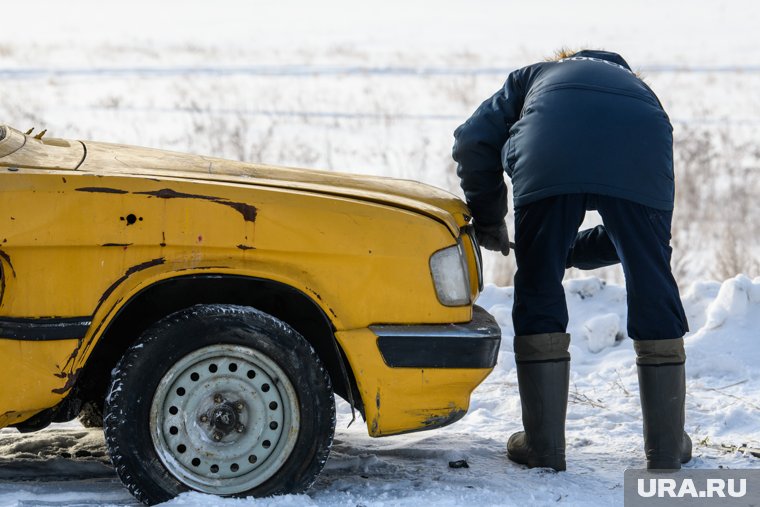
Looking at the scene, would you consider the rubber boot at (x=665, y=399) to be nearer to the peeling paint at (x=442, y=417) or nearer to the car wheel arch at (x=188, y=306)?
the peeling paint at (x=442, y=417)

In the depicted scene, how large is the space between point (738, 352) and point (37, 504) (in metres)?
3.68

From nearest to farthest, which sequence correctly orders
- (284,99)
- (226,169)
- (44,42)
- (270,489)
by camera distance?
(270,489)
(226,169)
(284,99)
(44,42)

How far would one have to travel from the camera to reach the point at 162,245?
11.0 ft

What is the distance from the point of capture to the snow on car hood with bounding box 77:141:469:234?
3613 millimetres

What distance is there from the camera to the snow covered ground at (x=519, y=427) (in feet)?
12.3

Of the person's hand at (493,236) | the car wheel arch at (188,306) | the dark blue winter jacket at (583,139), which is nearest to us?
the car wheel arch at (188,306)

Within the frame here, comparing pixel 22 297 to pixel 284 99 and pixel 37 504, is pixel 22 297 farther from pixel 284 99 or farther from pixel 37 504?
pixel 284 99

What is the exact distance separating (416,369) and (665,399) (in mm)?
1074

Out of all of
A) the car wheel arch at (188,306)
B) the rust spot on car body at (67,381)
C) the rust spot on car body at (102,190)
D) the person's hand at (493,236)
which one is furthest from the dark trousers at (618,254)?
the rust spot on car body at (67,381)

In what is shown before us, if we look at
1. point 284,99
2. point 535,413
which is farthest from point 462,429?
point 284,99

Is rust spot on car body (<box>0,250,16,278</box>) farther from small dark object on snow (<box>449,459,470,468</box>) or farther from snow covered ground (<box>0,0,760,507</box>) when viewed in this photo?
small dark object on snow (<box>449,459,470,468</box>)

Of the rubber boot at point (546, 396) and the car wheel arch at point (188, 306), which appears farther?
the rubber boot at point (546, 396)

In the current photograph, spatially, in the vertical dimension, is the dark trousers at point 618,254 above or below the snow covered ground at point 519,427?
above

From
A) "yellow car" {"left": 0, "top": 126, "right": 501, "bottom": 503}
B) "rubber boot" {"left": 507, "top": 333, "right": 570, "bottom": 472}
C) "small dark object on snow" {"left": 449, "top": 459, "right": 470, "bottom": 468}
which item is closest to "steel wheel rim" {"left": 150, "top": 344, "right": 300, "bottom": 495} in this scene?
"yellow car" {"left": 0, "top": 126, "right": 501, "bottom": 503}
